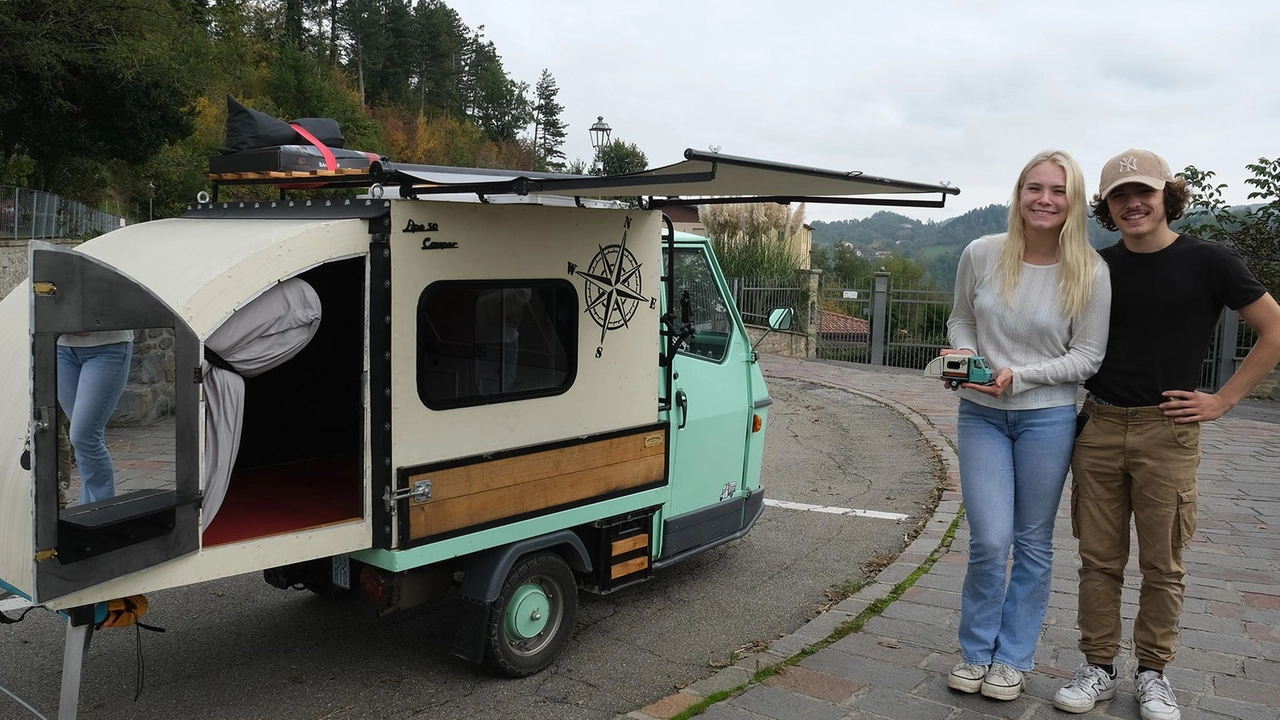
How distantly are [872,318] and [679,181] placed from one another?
16325 mm

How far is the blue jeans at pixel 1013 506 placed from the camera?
3.79m

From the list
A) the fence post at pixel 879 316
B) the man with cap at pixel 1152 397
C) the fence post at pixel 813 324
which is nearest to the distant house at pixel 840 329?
the fence post at pixel 813 324

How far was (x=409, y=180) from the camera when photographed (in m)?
3.83

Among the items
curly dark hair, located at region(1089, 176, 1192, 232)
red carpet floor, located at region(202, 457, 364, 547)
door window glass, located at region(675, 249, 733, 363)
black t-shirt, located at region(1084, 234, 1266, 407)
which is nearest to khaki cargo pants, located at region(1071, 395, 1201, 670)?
black t-shirt, located at region(1084, 234, 1266, 407)

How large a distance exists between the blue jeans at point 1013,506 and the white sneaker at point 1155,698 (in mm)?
410

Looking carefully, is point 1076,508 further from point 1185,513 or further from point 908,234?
point 908,234

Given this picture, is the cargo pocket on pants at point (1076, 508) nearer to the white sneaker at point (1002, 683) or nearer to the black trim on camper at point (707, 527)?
the white sneaker at point (1002, 683)

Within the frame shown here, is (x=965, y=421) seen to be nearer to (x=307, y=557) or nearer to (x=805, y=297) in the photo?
(x=307, y=557)

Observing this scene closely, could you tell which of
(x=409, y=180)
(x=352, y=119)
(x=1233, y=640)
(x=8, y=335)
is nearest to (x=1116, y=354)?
(x=1233, y=640)

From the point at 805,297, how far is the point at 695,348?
1547 centimetres

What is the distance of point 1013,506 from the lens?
152 inches

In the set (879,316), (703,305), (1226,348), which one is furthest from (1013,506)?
(879,316)

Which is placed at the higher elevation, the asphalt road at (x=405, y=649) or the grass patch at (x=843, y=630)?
the grass patch at (x=843, y=630)

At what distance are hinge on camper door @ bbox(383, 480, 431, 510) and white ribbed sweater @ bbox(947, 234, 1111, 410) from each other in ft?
7.10
